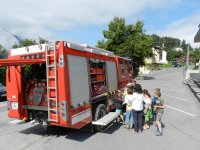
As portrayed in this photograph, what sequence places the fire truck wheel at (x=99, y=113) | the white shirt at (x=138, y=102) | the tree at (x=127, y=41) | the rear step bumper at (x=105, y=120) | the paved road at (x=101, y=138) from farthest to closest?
the tree at (x=127, y=41)
the fire truck wheel at (x=99, y=113)
the white shirt at (x=138, y=102)
the rear step bumper at (x=105, y=120)
the paved road at (x=101, y=138)

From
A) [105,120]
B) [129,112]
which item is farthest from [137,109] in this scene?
[105,120]

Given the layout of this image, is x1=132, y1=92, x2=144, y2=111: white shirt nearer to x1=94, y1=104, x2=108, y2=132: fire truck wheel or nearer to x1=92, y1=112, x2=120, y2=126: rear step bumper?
x1=92, y1=112, x2=120, y2=126: rear step bumper

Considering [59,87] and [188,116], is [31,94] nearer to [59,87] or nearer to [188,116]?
[59,87]

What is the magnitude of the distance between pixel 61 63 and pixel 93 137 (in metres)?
2.64

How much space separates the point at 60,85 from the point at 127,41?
32660 mm

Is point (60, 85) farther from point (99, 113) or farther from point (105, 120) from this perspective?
point (99, 113)

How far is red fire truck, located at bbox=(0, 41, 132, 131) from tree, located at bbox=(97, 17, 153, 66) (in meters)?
28.8

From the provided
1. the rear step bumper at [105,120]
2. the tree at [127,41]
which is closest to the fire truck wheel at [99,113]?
the rear step bumper at [105,120]

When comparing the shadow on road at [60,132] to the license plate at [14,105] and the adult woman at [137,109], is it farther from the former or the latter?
the adult woman at [137,109]

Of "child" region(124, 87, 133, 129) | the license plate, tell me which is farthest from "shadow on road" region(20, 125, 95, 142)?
"child" region(124, 87, 133, 129)

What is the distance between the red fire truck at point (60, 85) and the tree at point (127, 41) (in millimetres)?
28764

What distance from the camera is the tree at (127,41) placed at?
37.6m

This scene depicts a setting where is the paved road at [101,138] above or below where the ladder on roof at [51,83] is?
below

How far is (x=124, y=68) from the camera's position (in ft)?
40.1
